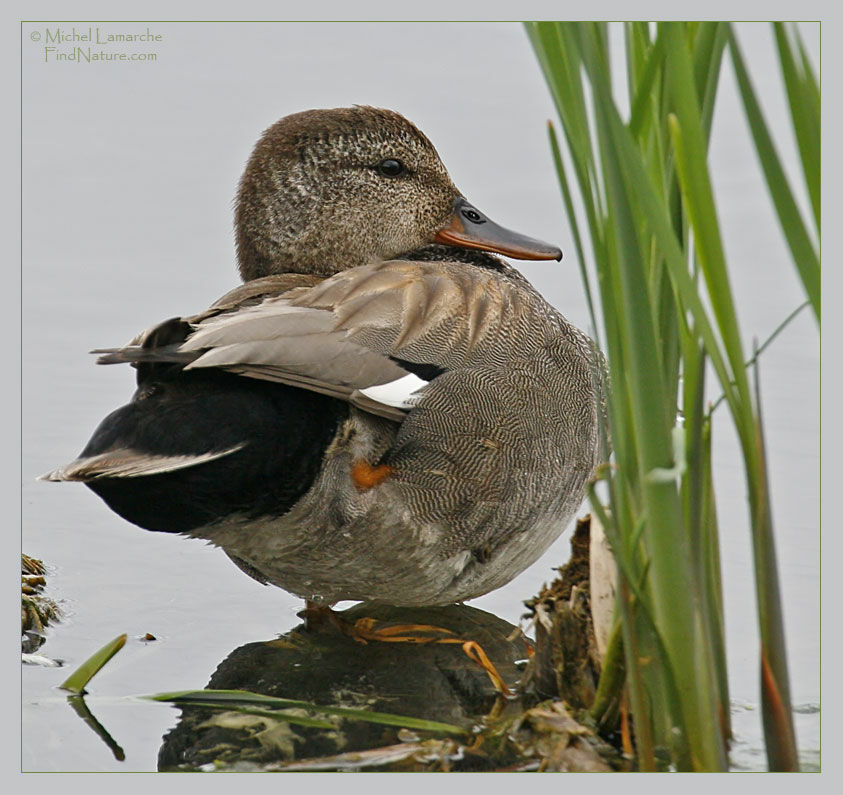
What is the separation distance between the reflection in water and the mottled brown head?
1315mm

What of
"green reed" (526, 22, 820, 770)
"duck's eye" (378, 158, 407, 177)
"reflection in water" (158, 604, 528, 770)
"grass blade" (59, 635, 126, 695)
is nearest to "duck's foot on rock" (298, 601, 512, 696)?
"reflection in water" (158, 604, 528, 770)

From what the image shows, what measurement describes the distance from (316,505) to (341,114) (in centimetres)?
171

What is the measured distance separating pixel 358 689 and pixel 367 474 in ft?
2.29

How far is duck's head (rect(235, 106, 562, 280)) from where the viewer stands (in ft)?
15.5

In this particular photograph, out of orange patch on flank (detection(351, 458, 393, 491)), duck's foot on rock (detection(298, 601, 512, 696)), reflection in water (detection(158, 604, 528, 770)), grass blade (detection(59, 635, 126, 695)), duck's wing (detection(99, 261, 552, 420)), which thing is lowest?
reflection in water (detection(158, 604, 528, 770))

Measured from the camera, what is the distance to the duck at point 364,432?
3357 millimetres

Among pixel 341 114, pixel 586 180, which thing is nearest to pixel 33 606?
pixel 341 114

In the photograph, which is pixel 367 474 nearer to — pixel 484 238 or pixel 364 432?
pixel 364 432

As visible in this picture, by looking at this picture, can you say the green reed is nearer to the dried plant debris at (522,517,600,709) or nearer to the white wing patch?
the dried plant debris at (522,517,600,709)

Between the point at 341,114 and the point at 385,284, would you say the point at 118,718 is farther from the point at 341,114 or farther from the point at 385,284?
the point at 341,114

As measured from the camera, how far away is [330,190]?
4.73 metres

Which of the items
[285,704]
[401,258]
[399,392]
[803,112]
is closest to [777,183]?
[803,112]

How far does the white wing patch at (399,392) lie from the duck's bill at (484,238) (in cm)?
129

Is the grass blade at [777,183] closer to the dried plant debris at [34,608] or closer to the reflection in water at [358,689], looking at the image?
the reflection in water at [358,689]
